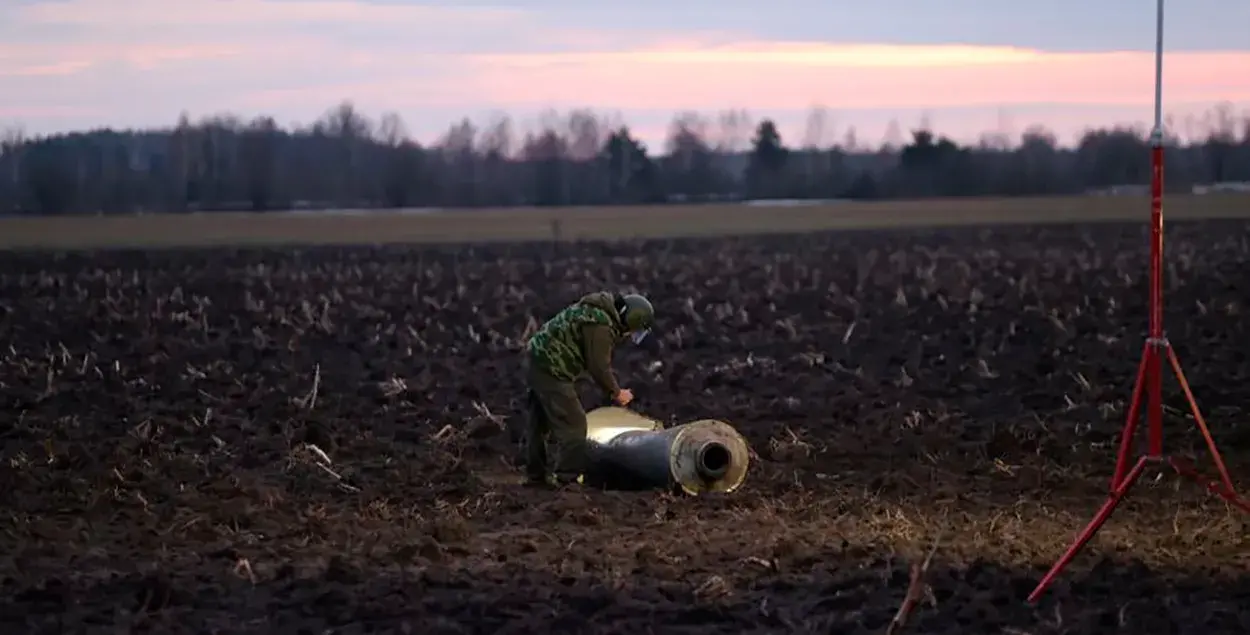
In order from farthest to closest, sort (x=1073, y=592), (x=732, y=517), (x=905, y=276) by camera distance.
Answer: (x=905, y=276) < (x=732, y=517) < (x=1073, y=592)

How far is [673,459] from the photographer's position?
1237 centimetres

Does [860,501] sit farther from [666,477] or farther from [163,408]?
[163,408]

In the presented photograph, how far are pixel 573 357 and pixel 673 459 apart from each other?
113 cm

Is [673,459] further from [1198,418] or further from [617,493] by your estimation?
[1198,418]

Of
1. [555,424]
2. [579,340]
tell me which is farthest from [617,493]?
[579,340]

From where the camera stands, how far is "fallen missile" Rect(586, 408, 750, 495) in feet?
40.5

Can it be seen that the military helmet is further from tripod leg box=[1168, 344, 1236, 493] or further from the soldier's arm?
tripod leg box=[1168, 344, 1236, 493]

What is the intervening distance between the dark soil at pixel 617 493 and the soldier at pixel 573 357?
544 mm

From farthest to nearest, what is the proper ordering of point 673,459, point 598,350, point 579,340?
point 579,340 < point 598,350 < point 673,459

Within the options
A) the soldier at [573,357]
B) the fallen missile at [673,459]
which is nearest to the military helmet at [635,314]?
the soldier at [573,357]

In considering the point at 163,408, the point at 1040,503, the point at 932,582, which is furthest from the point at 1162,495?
the point at 163,408

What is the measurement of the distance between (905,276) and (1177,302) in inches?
295

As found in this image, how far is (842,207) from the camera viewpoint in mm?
68438

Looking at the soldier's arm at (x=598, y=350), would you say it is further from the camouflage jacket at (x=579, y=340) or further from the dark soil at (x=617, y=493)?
the dark soil at (x=617, y=493)
